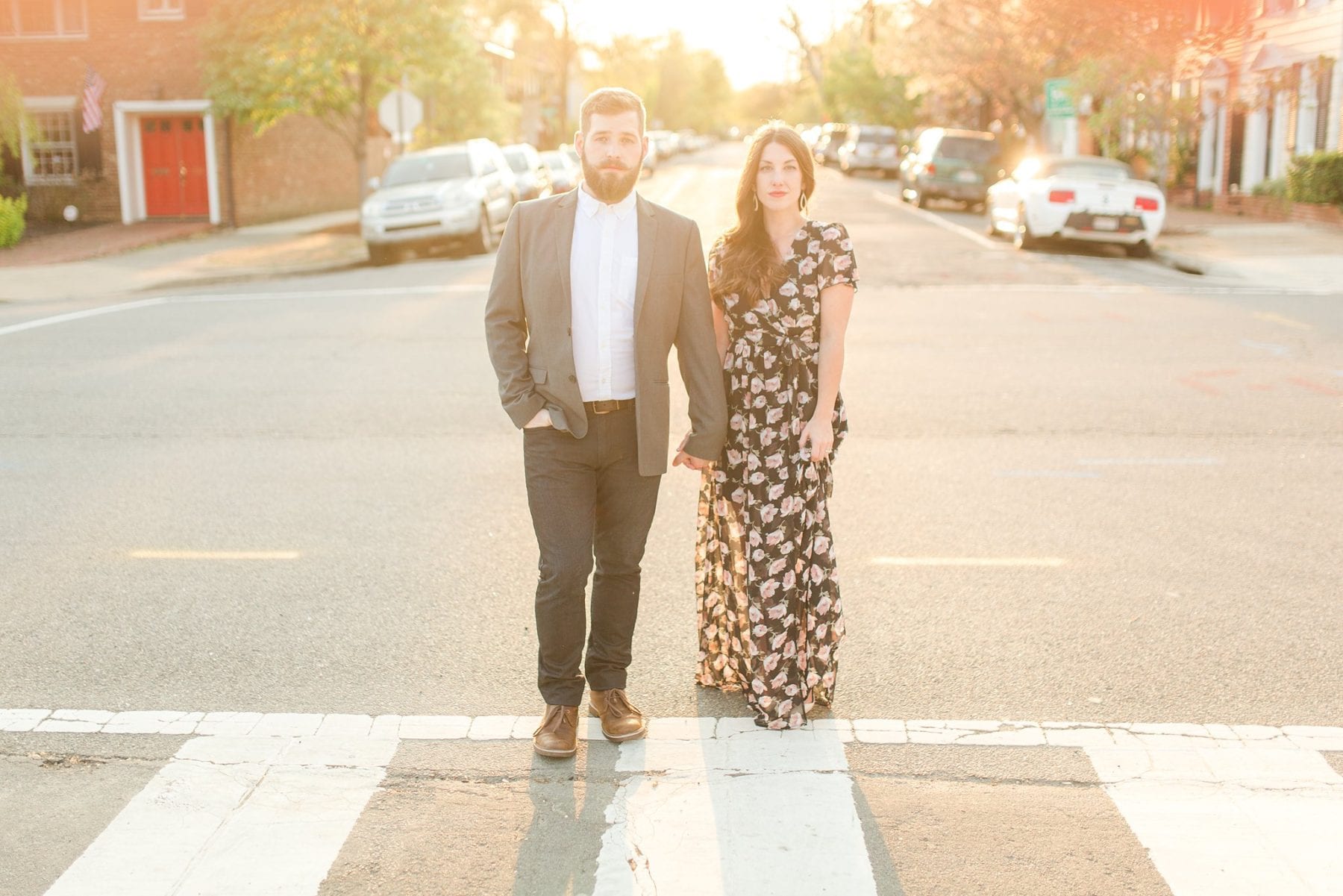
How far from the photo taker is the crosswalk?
342 centimetres

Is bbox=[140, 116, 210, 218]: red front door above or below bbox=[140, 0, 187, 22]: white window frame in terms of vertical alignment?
below

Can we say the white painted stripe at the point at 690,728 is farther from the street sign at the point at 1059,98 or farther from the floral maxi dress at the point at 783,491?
the street sign at the point at 1059,98

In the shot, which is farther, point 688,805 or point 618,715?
point 618,715

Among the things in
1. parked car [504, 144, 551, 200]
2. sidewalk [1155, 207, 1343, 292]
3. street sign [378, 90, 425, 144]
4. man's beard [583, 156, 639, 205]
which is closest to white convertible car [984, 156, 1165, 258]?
sidewalk [1155, 207, 1343, 292]

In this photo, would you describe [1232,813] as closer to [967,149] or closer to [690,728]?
[690,728]

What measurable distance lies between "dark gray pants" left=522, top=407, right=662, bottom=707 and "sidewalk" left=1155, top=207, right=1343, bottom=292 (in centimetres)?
1404

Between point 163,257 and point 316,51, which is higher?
point 316,51

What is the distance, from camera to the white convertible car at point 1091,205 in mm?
19953

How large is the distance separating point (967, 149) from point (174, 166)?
17.1 meters

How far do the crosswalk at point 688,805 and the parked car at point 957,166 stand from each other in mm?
27152

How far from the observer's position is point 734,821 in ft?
12.1

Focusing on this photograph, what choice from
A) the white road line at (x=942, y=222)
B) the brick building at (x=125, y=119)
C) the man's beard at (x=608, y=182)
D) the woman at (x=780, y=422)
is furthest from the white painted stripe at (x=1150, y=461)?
the brick building at (x=125, y=119)

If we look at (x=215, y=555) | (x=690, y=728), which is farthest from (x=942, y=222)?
(x=690, y=728)

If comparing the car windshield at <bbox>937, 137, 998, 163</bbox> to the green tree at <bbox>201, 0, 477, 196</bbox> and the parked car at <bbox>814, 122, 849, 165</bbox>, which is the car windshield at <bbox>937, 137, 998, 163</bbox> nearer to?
the green tree at <bbox>201, 0, 477, 196</bbox>
